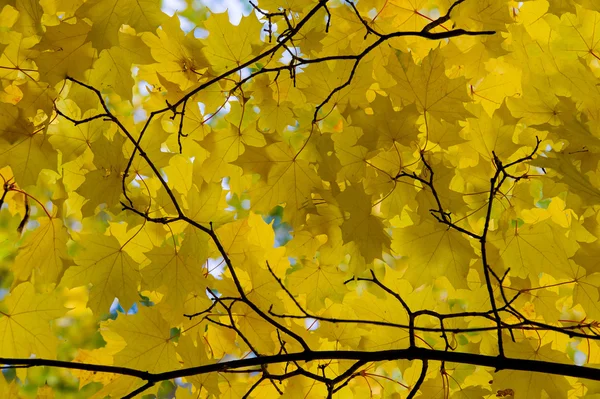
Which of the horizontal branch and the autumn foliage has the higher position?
the autumn foliage

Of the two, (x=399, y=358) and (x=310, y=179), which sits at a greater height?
(x=310, y=179)

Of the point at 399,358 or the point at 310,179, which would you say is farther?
the point at 310,179


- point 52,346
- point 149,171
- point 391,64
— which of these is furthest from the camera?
point 149,171

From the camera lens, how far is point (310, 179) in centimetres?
122

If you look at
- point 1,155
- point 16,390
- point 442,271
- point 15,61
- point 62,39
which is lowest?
point 16,390

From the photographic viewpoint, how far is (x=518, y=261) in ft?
3.97

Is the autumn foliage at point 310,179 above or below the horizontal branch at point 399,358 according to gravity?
above

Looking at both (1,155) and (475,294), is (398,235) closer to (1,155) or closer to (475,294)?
(475,294)

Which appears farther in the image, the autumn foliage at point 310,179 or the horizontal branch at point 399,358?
the autumn foliage at point 310,179

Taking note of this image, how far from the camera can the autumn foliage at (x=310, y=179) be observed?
1101 mm

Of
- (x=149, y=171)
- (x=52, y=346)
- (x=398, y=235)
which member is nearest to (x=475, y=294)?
(x=398, y=235)

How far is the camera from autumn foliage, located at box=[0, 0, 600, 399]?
1.10 metres

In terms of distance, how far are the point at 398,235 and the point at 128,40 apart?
0.75 m

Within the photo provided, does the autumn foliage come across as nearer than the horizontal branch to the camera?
No
